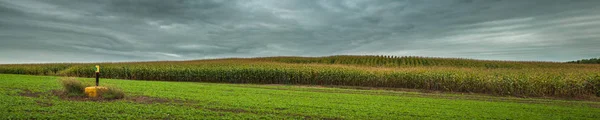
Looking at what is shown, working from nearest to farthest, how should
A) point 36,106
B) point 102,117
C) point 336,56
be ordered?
point 102,117
point 36,106
point 336,56

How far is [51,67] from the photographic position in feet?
125

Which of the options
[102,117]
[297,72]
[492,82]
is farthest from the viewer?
[297,72]

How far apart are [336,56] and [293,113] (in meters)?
51.3

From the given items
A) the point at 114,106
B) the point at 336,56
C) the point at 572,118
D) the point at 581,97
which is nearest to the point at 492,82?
the point at 581,97

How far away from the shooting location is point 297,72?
29500 mm

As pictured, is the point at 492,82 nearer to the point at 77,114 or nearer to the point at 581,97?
the point at 581,97

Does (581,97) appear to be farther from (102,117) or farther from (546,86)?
(102,117)

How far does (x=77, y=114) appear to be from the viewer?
859 centimetres

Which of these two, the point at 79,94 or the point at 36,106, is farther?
the point at 79,94

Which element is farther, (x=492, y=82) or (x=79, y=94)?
(x=492, y=82)

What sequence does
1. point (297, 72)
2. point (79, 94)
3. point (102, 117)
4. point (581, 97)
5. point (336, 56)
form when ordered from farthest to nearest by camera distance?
point (336, 56), point (297, 72), point (581, 97), point (79, 94), point (102, 117)

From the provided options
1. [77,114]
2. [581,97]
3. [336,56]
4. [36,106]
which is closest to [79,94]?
[36,106]

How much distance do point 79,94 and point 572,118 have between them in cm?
1535

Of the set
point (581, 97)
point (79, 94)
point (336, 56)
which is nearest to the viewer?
point (79, 94)
